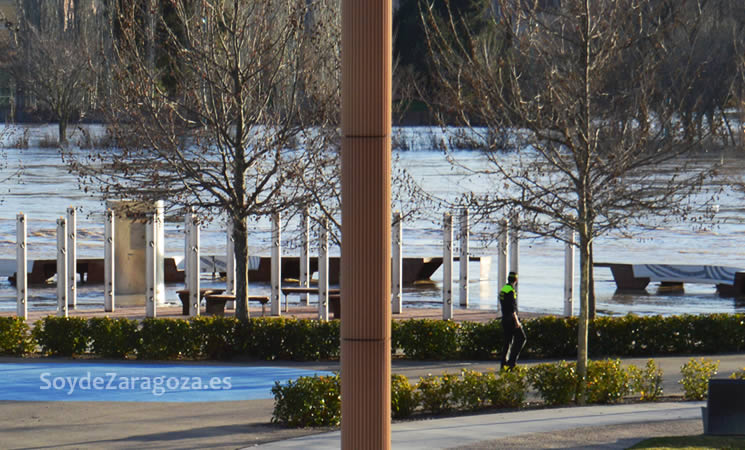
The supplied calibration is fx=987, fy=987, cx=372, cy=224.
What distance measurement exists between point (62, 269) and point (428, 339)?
8.87 meters

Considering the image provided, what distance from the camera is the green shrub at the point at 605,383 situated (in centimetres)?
1377

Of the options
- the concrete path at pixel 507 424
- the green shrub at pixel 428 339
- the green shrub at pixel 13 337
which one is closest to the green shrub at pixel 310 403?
the concrete path at pixel 507 424

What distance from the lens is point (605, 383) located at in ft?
45.3

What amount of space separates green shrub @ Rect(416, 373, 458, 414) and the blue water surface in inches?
108

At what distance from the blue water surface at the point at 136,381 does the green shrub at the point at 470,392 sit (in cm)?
308

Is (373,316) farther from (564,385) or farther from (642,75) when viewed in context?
(642,75)

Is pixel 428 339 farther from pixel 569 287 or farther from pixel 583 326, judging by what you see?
pixel 569 287

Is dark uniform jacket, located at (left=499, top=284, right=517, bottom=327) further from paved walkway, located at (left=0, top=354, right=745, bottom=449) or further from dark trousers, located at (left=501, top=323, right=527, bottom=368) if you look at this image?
paved walkway, located at (left=0, top=354, right=745, bottom=449)

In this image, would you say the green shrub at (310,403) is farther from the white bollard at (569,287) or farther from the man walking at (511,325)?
the white bollard at (569,287)

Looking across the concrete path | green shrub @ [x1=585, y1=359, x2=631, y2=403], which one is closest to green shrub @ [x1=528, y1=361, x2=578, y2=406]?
green shrub @ [x1=585, y1=359, x2=631, y2=403]

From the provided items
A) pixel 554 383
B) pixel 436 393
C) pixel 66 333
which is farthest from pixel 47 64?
pixel 554 383

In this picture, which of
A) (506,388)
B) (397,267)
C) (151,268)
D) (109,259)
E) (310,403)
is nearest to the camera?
(310,403)

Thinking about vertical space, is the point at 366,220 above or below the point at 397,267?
above

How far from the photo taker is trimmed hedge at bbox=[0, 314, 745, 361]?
17.8m
